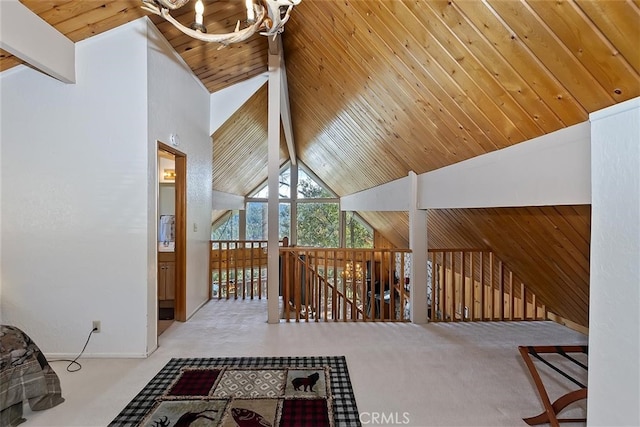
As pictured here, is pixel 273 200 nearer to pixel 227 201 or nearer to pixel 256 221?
pixel 227 201

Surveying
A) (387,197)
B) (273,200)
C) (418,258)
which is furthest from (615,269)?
(387,197)

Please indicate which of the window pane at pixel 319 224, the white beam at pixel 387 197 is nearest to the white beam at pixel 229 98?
the white beam at pixel 387 197

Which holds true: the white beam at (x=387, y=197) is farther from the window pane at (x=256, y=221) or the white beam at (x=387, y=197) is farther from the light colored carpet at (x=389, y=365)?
the window pane at (x=256, y=221)

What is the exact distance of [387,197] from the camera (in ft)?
16.0

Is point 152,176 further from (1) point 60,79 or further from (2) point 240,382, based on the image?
(2) point 240,382

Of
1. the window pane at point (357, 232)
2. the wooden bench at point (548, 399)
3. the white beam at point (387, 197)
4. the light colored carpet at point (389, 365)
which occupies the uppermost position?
the white beam at point (387, 197)

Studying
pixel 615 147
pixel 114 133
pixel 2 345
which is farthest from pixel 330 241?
pixel 615 147

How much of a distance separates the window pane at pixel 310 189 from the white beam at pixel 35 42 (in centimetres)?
755

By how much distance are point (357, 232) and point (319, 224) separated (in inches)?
49.4

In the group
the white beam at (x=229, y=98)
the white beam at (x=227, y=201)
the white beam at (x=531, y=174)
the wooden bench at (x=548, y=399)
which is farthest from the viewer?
the white beam at (x=227, y=201)

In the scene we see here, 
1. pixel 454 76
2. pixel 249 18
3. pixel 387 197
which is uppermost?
pixel 249 18

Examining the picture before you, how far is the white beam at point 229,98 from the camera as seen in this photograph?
4.57m

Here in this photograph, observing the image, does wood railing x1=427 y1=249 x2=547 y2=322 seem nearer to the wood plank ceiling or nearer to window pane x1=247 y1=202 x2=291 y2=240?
the wood plank ceiling

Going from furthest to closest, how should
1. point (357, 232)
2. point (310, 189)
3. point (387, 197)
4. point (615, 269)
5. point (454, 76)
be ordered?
point (357, 232), point (310, 189), point (387, 197), point (454, 76), point (615, 269)
